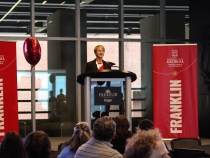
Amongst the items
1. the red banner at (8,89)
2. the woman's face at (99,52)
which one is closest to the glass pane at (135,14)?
the red banner at (8,89)

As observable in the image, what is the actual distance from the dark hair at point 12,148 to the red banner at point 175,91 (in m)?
6.72

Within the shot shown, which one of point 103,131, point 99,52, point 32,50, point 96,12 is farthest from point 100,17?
point 103,131

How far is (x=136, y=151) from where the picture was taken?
2.92m

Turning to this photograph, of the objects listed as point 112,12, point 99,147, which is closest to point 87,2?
point 112,12

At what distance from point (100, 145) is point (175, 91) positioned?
6.45 meters

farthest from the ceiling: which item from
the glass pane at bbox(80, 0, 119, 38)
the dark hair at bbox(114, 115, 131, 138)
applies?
the dark hair at bbox(114, 115, 131, 138)

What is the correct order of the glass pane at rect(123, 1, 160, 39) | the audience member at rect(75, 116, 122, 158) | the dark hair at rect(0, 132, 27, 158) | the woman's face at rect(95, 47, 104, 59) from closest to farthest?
the dark hair at rect(0, 132, 27, 158) → the audience member at rect(75, 116, 122, 158) → the woman's face at rect(95, 47, 104, 59) → the glass pane at rect(123, 1, 160, 39)

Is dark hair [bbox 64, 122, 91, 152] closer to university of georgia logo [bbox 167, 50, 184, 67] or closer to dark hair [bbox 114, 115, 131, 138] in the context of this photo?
dark hair [bbox 114, 115, 131, 138]

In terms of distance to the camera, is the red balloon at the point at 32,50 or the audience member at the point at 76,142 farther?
the red balloon at the point at 32,50

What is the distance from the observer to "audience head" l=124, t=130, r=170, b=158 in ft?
9.58

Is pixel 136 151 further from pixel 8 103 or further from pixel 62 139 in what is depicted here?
pixel 62 139

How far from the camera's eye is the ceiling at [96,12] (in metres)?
11.3

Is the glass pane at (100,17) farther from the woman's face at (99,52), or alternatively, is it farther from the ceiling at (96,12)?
the woman's face at (99,52)

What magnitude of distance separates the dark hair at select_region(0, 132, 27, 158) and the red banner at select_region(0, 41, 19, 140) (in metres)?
5.87
